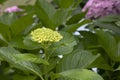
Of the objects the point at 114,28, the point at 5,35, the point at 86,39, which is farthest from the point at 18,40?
the point at 114,28

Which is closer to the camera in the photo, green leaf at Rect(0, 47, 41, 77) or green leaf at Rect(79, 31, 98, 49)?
green leaf at Rect(0, 47, 41, 77)

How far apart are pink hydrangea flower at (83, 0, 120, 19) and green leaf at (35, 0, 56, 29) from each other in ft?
0.63

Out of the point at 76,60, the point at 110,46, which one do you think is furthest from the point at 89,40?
the point at 76,60

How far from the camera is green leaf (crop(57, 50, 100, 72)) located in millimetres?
507

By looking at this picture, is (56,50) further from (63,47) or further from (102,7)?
(102,7)

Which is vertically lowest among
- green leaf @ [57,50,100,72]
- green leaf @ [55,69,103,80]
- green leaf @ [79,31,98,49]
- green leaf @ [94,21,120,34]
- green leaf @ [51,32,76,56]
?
green leaf @ [94,21,120,34]

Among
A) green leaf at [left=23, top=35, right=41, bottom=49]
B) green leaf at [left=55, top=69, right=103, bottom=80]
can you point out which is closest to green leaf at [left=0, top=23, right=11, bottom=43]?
green leaf at [left=23, top=35, right=41, bottom=49]

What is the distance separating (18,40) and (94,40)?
0.69 feet

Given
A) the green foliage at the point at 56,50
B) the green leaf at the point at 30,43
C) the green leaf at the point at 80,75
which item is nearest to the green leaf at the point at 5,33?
the green foliage at the point at 56,50

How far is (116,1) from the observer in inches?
33.7

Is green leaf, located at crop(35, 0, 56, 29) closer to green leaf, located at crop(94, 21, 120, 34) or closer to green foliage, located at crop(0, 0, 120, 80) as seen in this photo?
green foliage, located at crop(0, 0, 120, 80)

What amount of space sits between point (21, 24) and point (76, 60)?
0.61 feet

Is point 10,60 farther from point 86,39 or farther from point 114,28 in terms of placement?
point 114,28

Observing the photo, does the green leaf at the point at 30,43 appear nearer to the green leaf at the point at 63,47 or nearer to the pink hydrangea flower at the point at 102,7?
the green leaf at the point at 63,47
